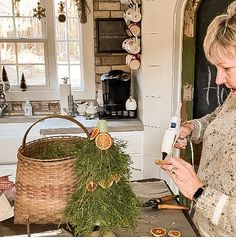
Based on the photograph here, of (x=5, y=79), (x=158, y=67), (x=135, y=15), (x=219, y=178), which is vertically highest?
(x=135, y=15)

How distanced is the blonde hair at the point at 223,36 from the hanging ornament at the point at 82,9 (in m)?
2.30

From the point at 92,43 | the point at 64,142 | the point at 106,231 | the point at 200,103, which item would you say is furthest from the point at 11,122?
the point at 106,231

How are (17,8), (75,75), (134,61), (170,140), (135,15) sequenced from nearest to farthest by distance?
(170,140), (135,15), (134,61), (17,8), (75,75)

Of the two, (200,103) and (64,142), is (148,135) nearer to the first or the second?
(200,103)

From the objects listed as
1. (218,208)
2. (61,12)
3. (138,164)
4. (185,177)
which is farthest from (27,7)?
(218,208)

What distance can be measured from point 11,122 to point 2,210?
211 centimetres

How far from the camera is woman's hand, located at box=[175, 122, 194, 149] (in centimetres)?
173

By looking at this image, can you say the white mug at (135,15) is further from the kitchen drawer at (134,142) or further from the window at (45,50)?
the kitchen drawer at (134,142)

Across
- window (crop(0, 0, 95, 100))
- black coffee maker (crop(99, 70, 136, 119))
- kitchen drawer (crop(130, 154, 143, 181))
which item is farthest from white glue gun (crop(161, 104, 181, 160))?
window (crop(0, 0, 95, 100))

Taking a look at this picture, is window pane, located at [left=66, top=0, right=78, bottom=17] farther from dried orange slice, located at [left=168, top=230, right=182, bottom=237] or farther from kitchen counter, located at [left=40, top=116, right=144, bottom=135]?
dried orange slice, located at [left=168, top=230, right=182, bottom=237]

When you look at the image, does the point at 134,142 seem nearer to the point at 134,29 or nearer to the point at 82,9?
the point at 134,29

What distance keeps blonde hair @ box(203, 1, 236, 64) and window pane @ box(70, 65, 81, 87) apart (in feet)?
8.24

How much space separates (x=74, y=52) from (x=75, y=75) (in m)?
0.23

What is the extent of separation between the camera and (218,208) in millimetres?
1190
